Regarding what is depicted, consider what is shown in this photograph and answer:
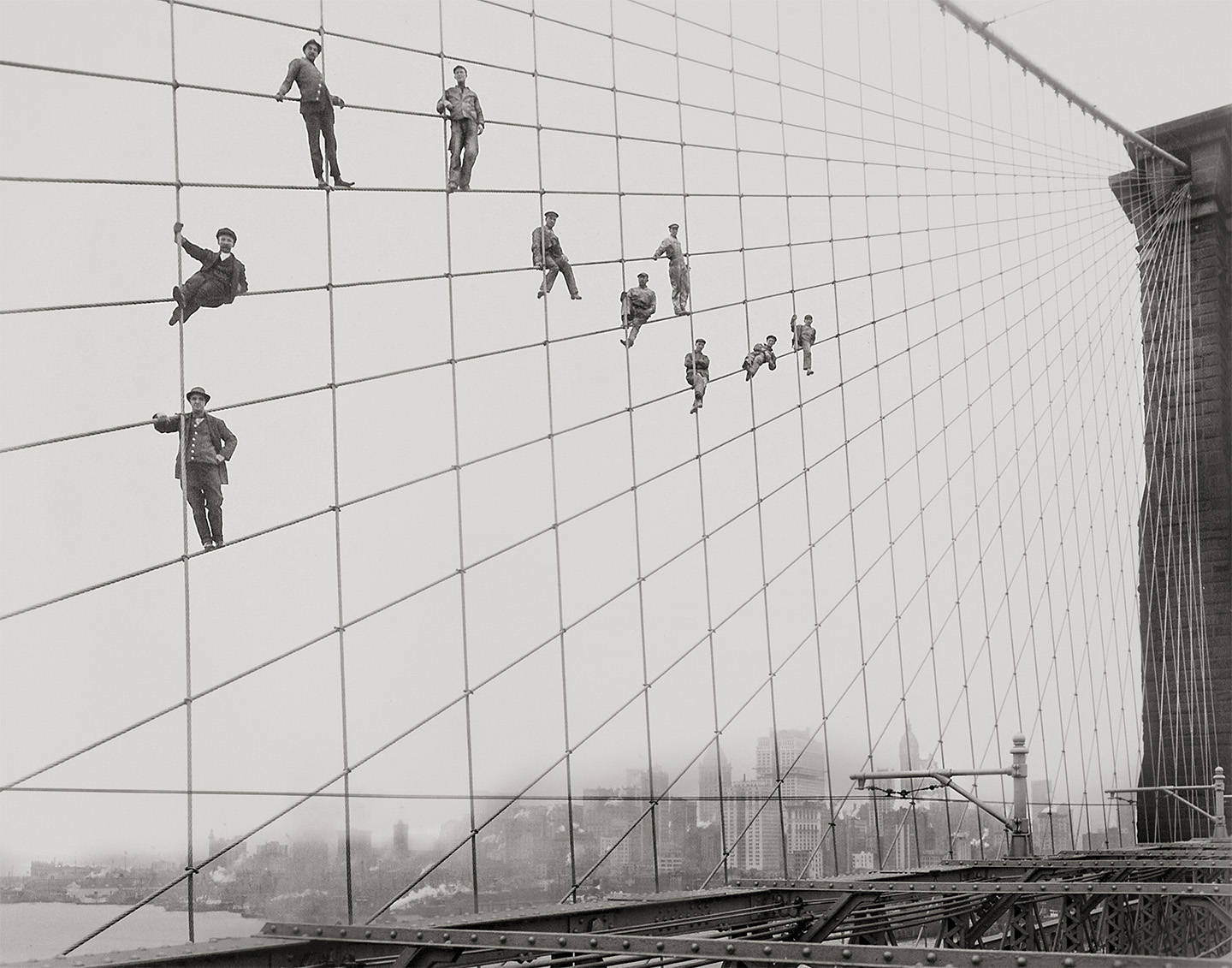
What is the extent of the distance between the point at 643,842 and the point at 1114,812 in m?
10.6

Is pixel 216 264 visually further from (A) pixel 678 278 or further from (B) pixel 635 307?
(A) pixel 678 278

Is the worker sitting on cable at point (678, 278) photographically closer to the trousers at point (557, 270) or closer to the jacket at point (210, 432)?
the trousers at point (557, 270)

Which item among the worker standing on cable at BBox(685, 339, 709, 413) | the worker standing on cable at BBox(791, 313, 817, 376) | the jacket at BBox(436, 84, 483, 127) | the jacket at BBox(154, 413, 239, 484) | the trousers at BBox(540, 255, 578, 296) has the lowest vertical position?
the jacket at BBox(154, 413, 239, 484)

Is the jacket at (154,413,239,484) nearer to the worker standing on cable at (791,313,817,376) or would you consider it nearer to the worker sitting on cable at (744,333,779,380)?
the worker sitting on cable at (744,333,779,380)

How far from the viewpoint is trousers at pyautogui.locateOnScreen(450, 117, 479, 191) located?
946 centimetres

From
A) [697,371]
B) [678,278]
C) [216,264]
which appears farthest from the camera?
[697,371]

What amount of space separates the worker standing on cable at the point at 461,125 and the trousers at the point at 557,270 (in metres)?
0.90

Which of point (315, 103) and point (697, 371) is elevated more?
point (315, 103)

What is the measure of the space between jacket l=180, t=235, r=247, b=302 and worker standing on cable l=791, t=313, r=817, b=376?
719cm

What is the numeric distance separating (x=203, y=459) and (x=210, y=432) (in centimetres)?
13

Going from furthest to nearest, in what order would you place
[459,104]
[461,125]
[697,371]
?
[697,371], [461,125], [459,104]

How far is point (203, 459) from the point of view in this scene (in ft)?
23.8

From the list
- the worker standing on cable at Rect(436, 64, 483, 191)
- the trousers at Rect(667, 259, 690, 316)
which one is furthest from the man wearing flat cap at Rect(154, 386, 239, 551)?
the trousers at Rect(667, 259, 690, 316)

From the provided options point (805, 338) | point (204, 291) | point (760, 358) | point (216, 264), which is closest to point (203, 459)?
point (204, 291)
